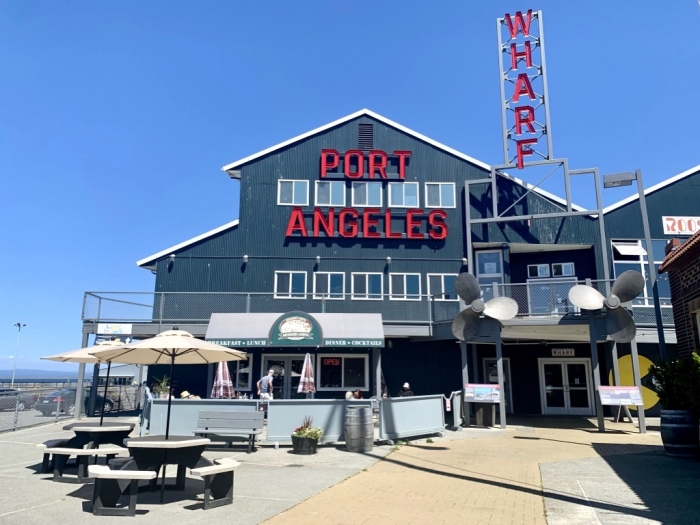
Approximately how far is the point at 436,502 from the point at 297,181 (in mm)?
17492

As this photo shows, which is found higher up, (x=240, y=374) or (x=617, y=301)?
(x=617, y=301)

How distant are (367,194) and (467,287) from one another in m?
8.27

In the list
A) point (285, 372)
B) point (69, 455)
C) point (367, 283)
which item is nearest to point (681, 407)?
point (69, 455)

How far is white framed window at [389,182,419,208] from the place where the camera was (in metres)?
23.2

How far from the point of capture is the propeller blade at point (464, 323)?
16484mm

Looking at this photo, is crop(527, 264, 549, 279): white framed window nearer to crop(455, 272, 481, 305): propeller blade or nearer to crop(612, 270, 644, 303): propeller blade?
crop(612, 270, 644, 303): propeller blade

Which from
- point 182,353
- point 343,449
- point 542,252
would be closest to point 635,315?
point 542,252

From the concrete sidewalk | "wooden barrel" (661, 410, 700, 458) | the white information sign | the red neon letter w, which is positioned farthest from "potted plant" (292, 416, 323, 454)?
the red neon letter w

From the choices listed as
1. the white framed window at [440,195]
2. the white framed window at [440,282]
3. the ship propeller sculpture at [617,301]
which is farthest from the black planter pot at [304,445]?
the white framed window at [440,195]

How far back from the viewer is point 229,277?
22.2m

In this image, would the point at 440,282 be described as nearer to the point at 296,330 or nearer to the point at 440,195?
the point at 440,195

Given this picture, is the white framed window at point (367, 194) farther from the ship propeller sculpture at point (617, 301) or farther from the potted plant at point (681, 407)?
the potted plant at point (681, 407)

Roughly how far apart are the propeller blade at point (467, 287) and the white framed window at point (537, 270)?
302 inches

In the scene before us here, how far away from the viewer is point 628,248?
71.2 ft
